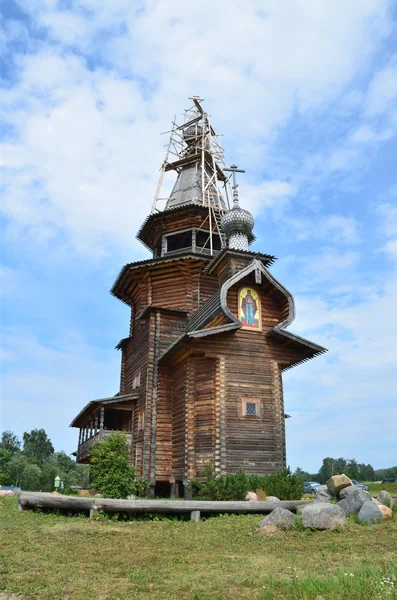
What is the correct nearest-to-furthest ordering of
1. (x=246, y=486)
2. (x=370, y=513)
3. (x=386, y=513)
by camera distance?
(x=370, y=513), (x=386, y=513), (x=246, y=486)

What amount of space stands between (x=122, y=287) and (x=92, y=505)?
15294 millimetres

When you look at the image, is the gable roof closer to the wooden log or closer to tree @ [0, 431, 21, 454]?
the wooden log

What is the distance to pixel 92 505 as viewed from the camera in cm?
1149

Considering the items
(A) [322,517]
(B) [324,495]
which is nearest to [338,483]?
(B) [324,495]

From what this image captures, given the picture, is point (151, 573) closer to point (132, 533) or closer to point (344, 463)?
point (132, 533)

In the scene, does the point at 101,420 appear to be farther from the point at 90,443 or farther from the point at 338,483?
the point at 338,483

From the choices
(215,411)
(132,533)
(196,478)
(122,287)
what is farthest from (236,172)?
(132,533)

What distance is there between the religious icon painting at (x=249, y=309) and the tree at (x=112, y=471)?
21.5ft

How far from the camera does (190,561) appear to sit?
7.61 metres

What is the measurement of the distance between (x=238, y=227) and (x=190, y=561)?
651 inches

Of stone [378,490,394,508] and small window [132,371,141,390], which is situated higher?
small window [132,371,141,390]

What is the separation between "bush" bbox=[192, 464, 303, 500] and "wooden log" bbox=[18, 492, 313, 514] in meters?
2.25

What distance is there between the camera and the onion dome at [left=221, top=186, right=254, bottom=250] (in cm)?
2214

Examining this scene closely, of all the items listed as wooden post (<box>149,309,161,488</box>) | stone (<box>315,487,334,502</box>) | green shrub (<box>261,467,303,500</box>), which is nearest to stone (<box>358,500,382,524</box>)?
stone (<box>315,487,334,502</box>)
